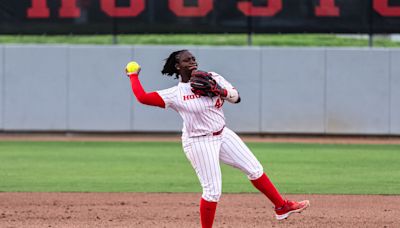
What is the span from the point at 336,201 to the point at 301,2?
916 centimetres

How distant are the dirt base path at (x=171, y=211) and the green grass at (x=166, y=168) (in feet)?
2.18

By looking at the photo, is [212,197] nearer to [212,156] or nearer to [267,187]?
[212,156]

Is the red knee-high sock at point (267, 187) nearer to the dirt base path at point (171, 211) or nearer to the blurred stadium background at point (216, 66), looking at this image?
the dirt base path at point (171, 211)

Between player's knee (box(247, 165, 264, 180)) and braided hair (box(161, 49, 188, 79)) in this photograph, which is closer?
braided hair (box(161, 49, 188, 79))

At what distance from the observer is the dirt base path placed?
346 inches

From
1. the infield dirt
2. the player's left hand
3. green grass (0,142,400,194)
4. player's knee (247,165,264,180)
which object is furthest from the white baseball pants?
green grass (0,142,400,194)

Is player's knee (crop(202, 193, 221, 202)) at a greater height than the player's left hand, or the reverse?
the player's left hand

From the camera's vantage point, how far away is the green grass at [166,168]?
38.4 feet

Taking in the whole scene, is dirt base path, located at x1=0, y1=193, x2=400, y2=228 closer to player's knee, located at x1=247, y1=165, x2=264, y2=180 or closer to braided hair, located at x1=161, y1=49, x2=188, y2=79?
player's knee, located at x1=247, y1=165, x2=264, y2=180

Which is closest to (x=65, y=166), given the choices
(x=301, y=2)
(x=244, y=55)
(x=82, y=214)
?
(x=82, y=214)

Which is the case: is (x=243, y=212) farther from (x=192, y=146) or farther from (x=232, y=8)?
(x=232, y=8)

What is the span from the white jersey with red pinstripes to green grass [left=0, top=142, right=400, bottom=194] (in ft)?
13.3

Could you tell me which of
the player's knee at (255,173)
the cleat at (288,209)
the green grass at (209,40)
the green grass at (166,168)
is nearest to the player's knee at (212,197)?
the player's knee at (255,173)

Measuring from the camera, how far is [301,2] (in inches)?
742
